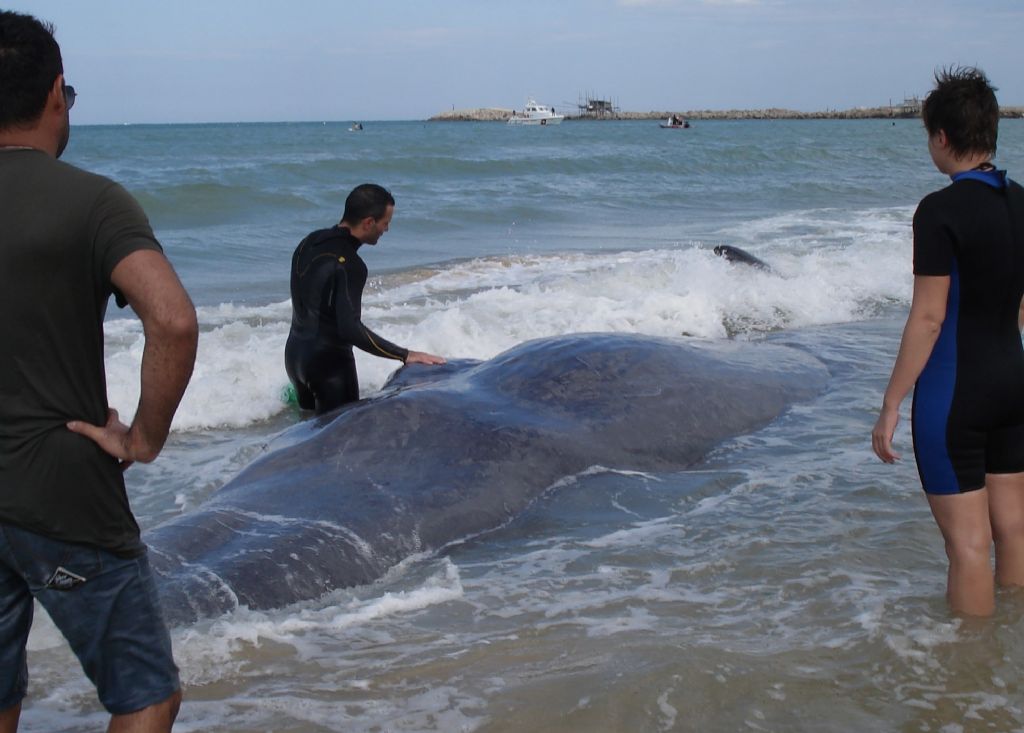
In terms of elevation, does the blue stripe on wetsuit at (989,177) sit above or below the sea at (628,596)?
above

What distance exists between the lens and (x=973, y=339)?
12.1 ft

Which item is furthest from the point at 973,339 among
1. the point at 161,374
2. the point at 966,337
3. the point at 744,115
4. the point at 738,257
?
the point at 744,115

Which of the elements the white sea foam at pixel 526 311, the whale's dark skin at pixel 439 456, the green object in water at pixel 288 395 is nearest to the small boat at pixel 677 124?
the white sea foam at pixel 526 311

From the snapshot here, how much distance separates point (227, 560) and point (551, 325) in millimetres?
7209

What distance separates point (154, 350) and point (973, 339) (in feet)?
8.74

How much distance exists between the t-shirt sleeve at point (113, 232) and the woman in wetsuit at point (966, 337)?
242 centimetres

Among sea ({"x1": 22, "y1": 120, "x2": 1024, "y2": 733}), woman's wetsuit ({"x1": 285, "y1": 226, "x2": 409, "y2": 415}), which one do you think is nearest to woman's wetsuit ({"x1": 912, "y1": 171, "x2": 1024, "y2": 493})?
sea ({"x1": 22, "y1": 120, "x2": 1024, "y2": 733})

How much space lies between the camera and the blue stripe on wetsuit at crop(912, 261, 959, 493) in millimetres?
3701

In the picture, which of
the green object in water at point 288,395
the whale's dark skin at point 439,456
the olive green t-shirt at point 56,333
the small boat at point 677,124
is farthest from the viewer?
the small boat at point 677,124

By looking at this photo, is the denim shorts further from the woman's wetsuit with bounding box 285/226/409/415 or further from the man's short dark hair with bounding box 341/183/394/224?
the man's short dark hair with bounding box 341/183/394/224

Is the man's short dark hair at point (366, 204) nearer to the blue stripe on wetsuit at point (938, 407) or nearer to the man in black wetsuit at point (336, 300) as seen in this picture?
the man in black wetsuit at point (336, 300)

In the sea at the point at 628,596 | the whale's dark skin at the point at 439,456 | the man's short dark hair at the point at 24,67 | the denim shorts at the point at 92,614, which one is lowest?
the sea at the point at 628,596

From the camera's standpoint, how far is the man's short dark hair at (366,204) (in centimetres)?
660

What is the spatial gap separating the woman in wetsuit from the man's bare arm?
2.30 metres
